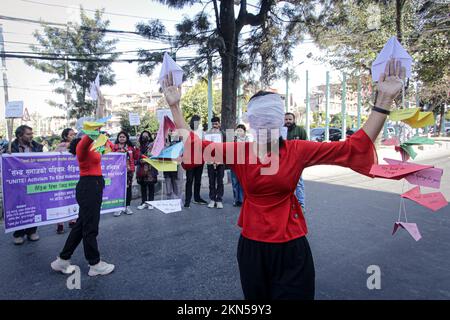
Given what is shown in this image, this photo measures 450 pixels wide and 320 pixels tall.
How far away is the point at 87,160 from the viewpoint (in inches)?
142

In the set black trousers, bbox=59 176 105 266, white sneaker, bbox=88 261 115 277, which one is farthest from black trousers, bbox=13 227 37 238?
white sneaker, bbox=88 261 115 277

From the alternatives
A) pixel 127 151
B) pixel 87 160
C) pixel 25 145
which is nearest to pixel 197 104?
pixel 127 151

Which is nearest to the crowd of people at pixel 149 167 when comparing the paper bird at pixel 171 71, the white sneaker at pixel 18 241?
the white sneaker at pixel 18 241

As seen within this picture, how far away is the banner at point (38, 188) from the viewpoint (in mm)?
4785

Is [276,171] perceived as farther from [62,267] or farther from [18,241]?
[18,241]

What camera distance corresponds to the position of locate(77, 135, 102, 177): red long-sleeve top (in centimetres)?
348

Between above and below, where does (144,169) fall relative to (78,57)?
below

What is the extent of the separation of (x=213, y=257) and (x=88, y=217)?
160 centimetres

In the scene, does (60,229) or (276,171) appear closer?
(276,171)

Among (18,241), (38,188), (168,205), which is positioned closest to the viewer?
(168,205)

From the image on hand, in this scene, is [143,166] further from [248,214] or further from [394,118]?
[394,118]

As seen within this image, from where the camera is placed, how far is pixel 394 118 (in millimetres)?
1707

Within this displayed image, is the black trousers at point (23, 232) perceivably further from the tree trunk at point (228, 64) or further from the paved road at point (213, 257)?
the tree trunk at point (228, 64)
